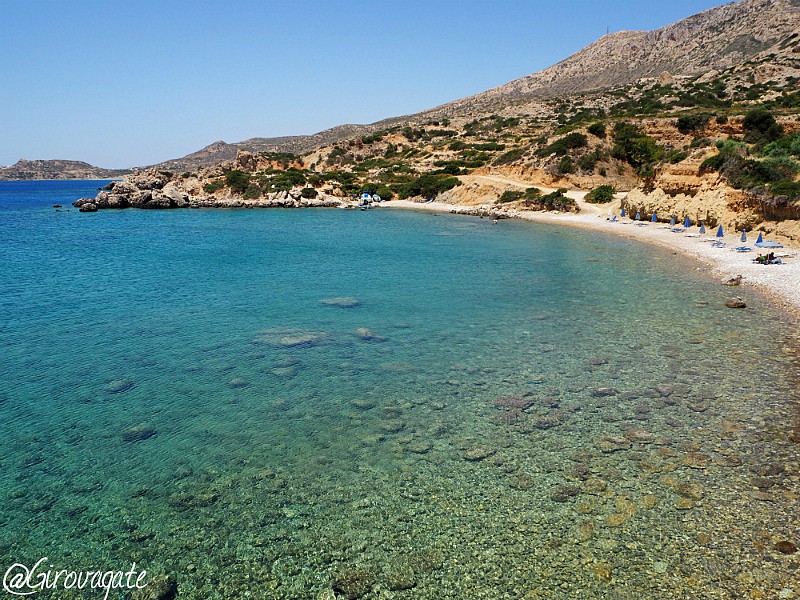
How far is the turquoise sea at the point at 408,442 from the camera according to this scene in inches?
233

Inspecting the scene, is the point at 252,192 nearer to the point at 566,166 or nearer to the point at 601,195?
the point at 566,166

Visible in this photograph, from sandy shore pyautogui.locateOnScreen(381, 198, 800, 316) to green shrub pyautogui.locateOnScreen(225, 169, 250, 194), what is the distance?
36.6 meters

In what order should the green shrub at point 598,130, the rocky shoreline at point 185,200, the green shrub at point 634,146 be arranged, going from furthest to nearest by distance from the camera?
the rocky shoreline at point 185,200 → the green shrub at point 598,130 → the green shrub at point 634,146

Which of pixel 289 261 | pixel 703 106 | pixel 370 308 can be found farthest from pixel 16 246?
pixel 703 106

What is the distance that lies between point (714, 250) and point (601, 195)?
68.4 feet

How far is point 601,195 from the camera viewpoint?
145 feet

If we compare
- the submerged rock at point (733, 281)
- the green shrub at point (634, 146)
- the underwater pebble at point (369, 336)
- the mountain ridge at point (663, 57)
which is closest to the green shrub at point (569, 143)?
the green shrub at point (634, 146)

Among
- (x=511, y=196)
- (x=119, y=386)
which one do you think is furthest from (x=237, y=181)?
(x=119, y=386)

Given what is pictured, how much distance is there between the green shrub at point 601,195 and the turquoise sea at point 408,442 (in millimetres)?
27433

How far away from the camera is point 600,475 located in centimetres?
750

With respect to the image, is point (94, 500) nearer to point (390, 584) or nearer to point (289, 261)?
point (390, 584)

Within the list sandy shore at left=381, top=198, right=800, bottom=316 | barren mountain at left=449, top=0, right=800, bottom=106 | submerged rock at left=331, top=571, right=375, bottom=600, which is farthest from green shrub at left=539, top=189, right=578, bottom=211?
barren mountain at left=449, top=0, right=800, bottom=106

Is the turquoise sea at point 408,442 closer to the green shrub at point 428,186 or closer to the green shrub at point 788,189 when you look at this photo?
the green shrub at point 788,189

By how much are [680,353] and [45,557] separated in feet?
41.6
